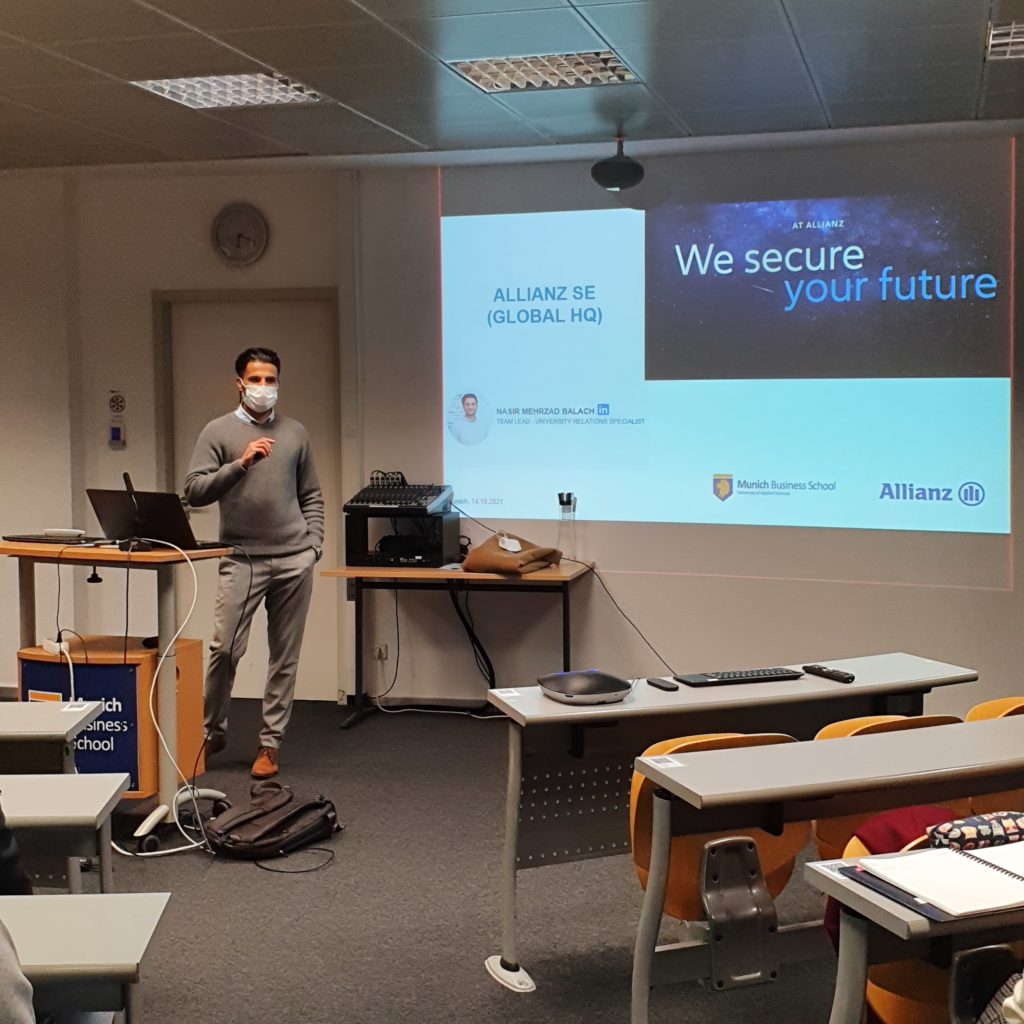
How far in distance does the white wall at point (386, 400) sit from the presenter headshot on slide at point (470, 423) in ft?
0.45

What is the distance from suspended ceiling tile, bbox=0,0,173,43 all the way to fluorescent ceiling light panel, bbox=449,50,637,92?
1.06m

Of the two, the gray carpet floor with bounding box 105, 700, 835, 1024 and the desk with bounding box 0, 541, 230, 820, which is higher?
the desk with bounding box 0, 541, 230, 820

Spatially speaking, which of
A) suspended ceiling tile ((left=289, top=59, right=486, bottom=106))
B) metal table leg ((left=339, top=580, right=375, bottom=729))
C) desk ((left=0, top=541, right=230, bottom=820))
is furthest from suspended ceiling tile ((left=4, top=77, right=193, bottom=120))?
metal table leg ((left=339, top=580, right=375, bottom=729))

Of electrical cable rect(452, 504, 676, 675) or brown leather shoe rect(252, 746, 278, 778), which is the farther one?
electrical cable rect(452, 504, 676, 675)

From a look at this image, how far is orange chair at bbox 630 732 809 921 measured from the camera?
2.28 m

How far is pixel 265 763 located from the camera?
4414mm

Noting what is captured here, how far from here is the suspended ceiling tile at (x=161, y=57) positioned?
373 cm

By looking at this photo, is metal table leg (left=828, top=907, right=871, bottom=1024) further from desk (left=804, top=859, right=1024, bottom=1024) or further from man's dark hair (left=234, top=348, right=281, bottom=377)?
man's dark hair (left=234, top=348, right=281, bottom=377)

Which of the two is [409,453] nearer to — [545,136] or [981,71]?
[545,136]

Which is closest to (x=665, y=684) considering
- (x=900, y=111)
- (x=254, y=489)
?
(x=254, y=489)

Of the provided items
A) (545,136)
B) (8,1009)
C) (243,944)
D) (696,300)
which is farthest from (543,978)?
(545,136)

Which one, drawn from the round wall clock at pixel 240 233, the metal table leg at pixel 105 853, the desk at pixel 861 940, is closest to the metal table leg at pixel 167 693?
the metal table leg at pixel 105 853

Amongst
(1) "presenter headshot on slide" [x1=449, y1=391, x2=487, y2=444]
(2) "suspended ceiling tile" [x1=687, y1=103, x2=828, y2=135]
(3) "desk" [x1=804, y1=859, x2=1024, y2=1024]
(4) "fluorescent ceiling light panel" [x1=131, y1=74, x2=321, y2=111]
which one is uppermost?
(4) "fluorescent ceiling light panel" [x1=131, y1=74, x2=321, y2=111]

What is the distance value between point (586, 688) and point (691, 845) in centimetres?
50
